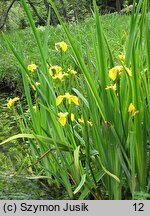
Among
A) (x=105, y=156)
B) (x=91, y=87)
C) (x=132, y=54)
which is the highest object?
(x=132, y=54)

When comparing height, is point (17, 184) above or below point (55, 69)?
below

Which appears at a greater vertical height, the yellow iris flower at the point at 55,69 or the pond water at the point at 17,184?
the yellow iris flower at the point at 55,69

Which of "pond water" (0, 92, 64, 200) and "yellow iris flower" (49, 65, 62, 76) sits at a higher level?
"yellow iris flower" (49, 65, 62, 76)

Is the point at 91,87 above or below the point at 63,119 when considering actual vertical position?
above

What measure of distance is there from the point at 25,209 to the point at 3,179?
589 mm

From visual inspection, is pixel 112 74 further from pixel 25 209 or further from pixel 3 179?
Answer: pixel 3 179

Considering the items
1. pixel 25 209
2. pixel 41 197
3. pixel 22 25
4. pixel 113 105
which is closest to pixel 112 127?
pixel 113 105

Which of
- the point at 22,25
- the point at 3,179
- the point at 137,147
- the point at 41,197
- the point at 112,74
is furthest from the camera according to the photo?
the point at 22,25

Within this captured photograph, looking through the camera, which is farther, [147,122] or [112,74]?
[147,122]

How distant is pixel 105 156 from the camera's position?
137 cm

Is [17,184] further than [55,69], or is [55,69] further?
[17,184]

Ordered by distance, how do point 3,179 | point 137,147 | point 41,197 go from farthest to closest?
point 3,179 < point 41,197 < point 137,147

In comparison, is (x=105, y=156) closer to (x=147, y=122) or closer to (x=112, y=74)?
(x=147, y=122)

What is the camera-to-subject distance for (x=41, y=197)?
1.63m
